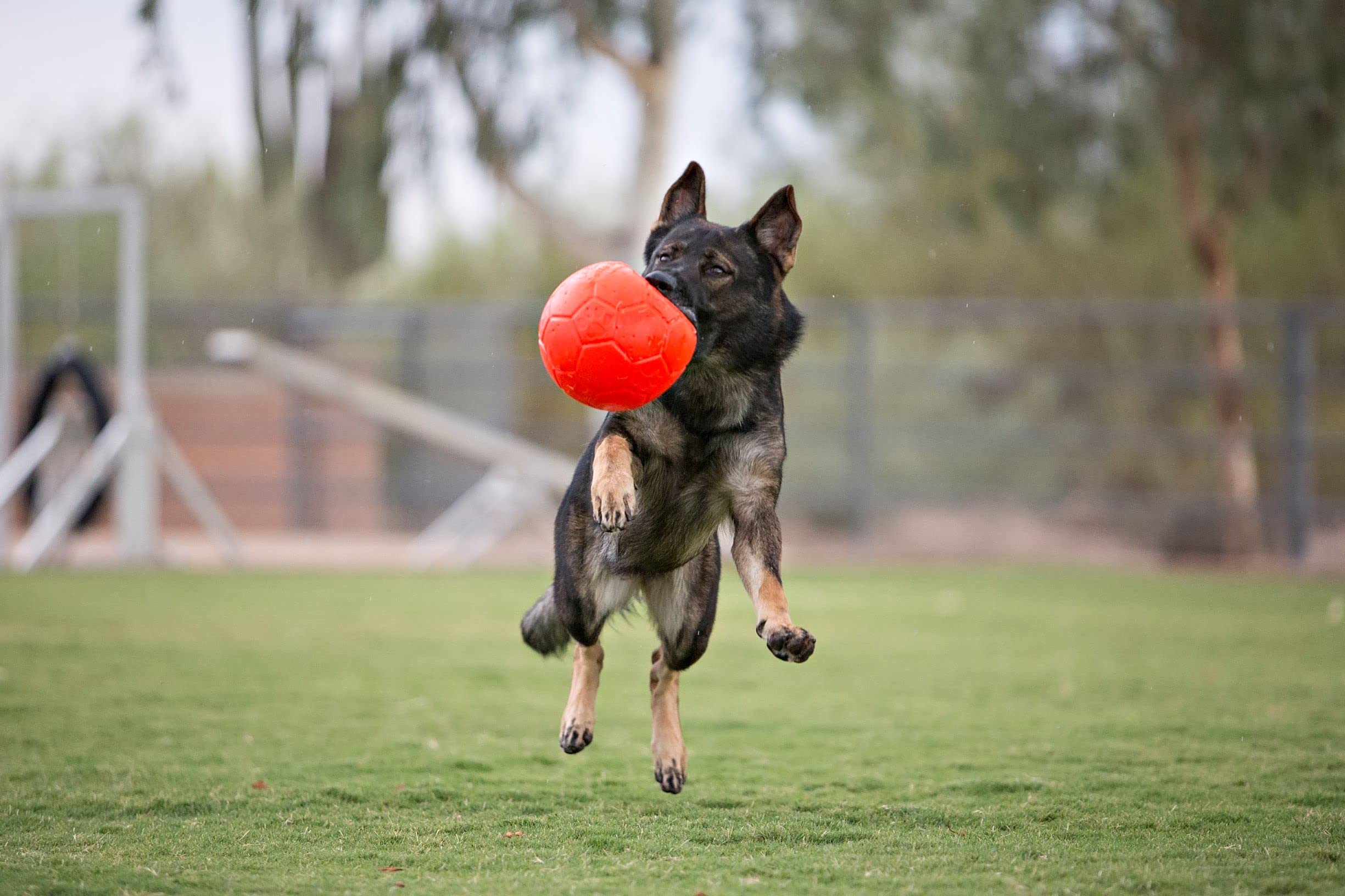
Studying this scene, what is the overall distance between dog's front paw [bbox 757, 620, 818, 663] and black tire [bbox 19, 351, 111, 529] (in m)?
9.84

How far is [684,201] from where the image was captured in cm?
403

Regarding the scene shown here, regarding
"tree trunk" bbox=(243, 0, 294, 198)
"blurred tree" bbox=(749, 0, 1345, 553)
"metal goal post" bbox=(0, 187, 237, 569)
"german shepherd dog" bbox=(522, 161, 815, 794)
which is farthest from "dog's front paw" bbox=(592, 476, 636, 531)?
"blurred tree" bbox=(749, 0, 1345, 553)

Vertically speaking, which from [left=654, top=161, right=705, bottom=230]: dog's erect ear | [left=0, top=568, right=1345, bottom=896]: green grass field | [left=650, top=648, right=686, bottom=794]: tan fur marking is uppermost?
[left=654, top=161, right=705, bottom=230]: dog's erect ear

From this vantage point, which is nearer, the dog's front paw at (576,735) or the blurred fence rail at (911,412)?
the dog's front paw at (576,735)

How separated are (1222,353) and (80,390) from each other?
1144 cm

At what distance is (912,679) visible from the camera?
6.41 meters

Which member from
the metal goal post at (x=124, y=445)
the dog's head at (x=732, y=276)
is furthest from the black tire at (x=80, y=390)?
the dog's head at (x=732, y=276)

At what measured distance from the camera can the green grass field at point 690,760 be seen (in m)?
3.12

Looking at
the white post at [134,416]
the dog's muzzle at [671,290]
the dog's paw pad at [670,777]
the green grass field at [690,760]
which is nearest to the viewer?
the green grass field at [690,760]

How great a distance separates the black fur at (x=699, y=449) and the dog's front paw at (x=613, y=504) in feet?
0.77

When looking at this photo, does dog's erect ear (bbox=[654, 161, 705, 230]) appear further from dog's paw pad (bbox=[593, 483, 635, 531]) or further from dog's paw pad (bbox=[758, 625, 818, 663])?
dog's paw pad (bbox=[758, 625, 818, 663])

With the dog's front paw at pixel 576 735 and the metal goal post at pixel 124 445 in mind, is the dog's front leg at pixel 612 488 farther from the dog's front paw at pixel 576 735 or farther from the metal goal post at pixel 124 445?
the metal goal post at pixel 124 445

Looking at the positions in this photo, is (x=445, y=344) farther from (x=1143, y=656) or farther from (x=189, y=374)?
(x=1143, y=656)

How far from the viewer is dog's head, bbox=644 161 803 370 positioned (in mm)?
3688
